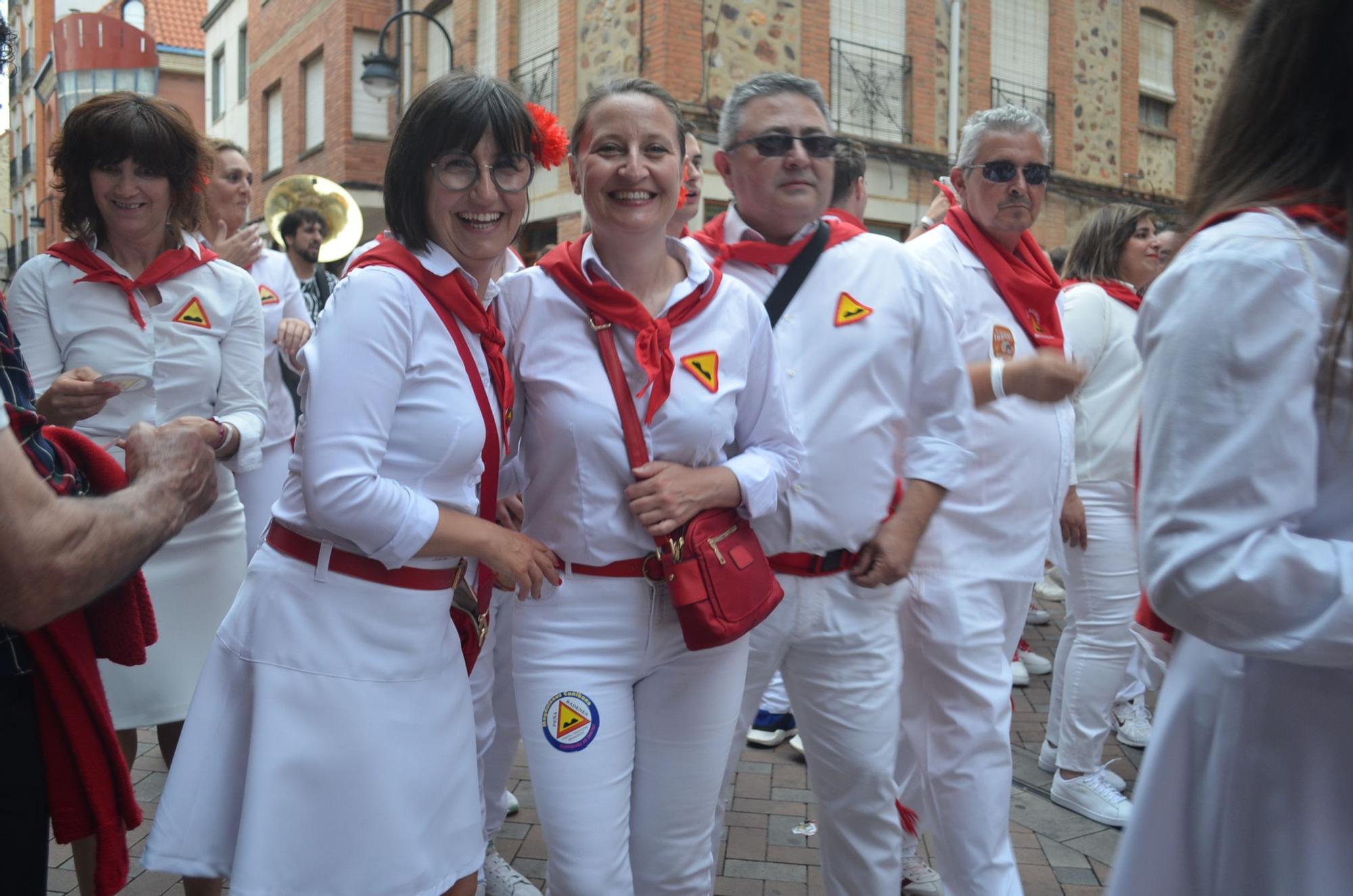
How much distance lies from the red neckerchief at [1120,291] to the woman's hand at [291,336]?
320cm

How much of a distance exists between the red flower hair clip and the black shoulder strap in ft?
2.11

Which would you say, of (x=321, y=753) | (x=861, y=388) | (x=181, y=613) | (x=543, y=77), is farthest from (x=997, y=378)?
(x=543, y=77)

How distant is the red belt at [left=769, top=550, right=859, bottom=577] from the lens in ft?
8.97

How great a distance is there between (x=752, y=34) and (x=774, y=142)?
11.6m

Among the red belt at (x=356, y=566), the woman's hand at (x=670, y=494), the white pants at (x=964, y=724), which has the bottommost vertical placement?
the white pants at (x=964, y=724)

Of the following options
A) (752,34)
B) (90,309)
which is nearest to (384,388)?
(90,309)

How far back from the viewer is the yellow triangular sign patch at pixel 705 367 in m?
2.43

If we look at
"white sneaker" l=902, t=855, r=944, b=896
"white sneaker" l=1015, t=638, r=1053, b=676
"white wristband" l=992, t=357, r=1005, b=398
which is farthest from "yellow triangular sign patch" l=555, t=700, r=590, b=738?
"white sneaker" l=1015, t=638, r=1053, b=676

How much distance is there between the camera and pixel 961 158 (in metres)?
3.64

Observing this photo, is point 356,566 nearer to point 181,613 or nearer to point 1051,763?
point 181,613

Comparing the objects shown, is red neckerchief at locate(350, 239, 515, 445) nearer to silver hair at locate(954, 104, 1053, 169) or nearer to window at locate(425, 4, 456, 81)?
silver hair at locate(954, 104, 1053, 169)

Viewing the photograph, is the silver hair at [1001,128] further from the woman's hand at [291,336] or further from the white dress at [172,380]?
the woman's hand at [291,336]

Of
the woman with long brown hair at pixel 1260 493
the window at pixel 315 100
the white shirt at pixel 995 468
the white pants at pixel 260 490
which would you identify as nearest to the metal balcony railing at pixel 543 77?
the window at pixel 315 100

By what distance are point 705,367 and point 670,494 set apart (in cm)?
32
